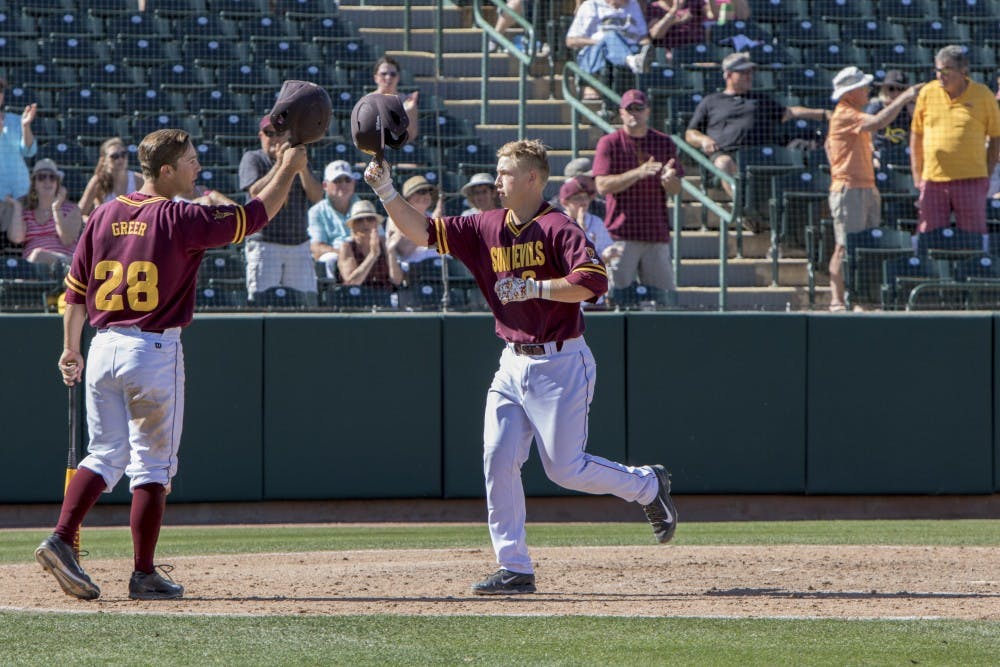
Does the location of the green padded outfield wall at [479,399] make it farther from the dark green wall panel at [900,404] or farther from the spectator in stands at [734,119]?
the spectator in stands at [734,119]

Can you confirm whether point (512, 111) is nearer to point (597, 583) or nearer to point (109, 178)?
point (109, 178)

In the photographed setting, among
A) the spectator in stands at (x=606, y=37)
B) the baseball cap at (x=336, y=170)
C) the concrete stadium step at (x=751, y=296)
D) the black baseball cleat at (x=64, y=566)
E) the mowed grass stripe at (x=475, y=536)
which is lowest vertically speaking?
the mowed grass stripe at (x=475, y=536)

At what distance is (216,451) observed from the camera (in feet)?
32.9

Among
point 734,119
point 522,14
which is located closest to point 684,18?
point 522,14

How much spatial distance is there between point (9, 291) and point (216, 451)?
6.08ft

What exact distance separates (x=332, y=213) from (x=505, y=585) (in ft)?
17.9

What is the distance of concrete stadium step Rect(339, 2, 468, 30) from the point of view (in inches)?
614

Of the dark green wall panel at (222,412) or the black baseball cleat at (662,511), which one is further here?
the dark green wall panel at (222,412)

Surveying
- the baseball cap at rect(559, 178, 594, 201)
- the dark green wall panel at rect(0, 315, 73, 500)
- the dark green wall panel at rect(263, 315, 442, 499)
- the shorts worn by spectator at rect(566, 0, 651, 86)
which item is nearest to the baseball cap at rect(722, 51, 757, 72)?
the shorts worn by spectator at rect(566, 0, 651, 86)

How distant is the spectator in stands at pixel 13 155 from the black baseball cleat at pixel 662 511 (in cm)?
626

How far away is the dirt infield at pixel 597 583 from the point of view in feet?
19.1

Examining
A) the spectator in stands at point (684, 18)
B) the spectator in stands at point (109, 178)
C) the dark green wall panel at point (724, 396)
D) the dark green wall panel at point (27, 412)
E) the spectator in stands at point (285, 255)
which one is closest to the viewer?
the dark green wall panel at point (27, 412)

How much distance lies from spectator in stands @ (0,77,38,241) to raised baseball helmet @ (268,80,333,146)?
5.44 meters

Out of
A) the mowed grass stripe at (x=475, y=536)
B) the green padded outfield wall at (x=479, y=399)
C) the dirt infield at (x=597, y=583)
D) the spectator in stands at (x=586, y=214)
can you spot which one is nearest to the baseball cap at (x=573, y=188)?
the spectator in stands at (x=586, y=214)
